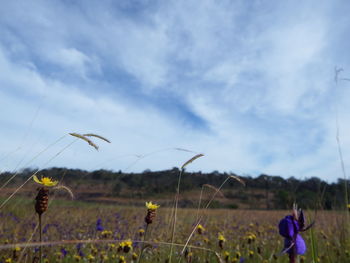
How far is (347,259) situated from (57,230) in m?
3.87

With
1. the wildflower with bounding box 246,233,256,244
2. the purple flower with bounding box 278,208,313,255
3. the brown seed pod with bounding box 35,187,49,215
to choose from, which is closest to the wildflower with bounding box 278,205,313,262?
the purple flower with bounding box 278,208,313,255

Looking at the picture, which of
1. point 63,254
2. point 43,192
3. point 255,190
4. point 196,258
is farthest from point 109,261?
point 255,190

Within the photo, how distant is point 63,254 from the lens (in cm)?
278

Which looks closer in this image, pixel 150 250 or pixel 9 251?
pixel 9 251

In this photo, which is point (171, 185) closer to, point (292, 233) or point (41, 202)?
point (41, 202)

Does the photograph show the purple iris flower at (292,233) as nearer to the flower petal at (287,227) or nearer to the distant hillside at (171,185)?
the flower petal at (287,227)

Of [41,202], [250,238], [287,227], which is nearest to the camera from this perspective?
[287,227]

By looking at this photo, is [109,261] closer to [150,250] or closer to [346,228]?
[150,250]

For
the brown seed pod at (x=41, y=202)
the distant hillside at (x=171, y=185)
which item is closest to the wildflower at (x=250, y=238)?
the distant hillside at (x=171, y=185)

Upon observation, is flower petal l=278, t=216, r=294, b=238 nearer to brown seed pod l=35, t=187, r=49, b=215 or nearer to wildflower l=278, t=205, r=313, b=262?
wildflower l=278, t=205, r=313, b=262

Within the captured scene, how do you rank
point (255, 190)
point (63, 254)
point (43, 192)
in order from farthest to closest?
point (255, 190)
point (63, 254)
point (43, 192)

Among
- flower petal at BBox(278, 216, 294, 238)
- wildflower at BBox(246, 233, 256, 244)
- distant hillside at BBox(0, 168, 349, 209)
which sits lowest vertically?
wildflower at BBox(246, 233, 256, 244)

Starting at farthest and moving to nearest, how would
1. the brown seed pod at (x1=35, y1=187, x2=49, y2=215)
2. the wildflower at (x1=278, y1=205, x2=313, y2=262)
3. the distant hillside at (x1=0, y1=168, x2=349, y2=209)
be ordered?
the distant hillside at (x1=0, y1=168, x2=349, y2=209) < the brown seed pod at (x1=35, y1=187, x2=49, y2=215) < the wildflower at (x1=278, y1=205, x2=313, y2=262)

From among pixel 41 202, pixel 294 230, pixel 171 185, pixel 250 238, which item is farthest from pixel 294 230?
pixel 171 185
